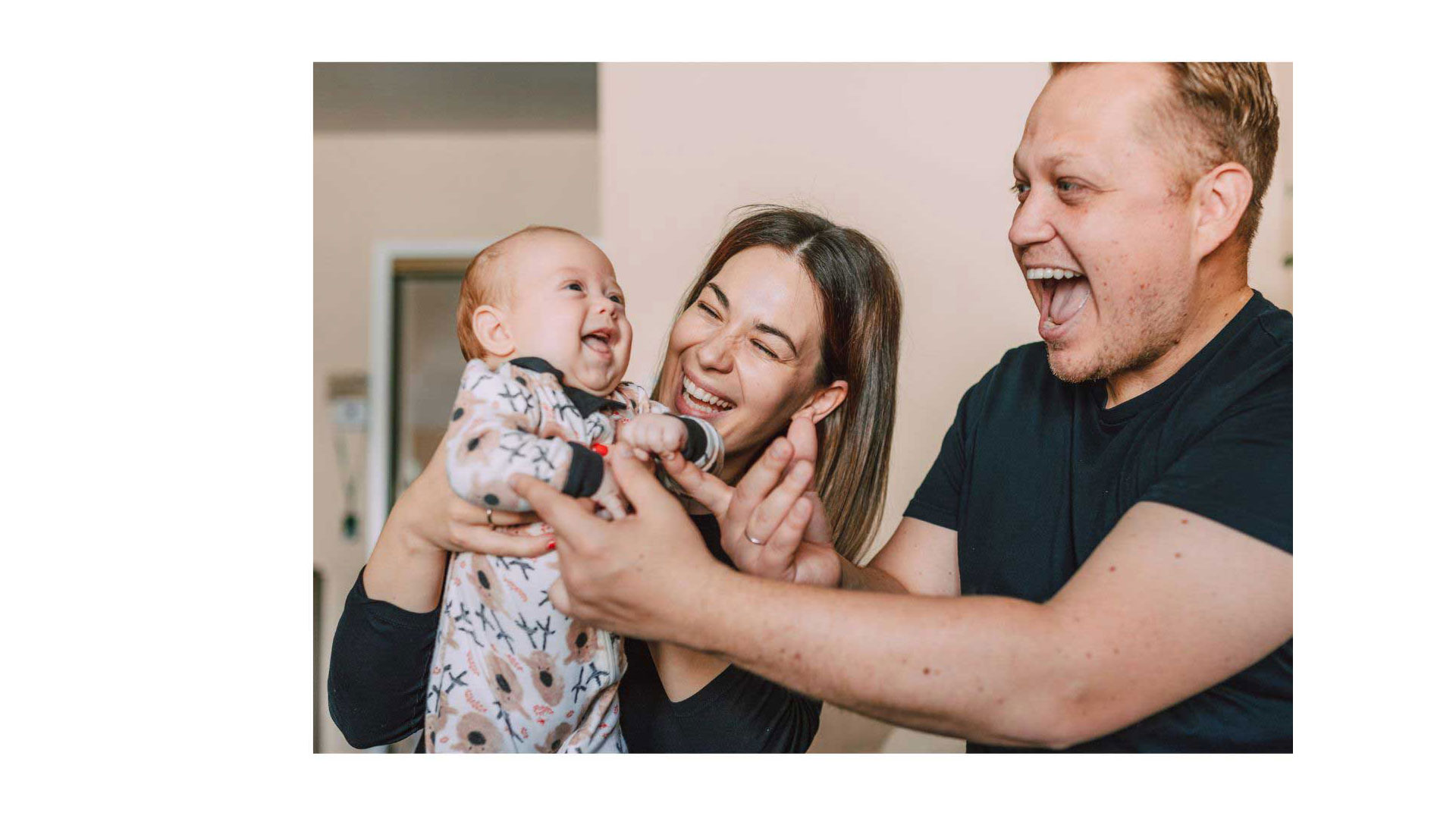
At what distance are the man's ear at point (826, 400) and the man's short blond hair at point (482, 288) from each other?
0.51m

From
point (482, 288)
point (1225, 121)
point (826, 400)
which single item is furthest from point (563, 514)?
point (1225, 121)

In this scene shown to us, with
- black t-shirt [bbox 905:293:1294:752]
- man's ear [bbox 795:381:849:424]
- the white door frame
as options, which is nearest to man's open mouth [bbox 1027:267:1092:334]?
black t-shirt [bbox 905:293:1294:752]

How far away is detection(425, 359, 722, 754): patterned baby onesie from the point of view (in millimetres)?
1332

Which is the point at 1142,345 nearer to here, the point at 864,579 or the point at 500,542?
the point at 864,579

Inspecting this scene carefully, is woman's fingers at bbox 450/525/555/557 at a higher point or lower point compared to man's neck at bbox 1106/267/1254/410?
lower

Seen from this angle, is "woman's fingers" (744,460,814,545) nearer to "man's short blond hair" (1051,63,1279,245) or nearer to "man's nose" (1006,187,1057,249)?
"man's nose" (1006,187,1057,249)

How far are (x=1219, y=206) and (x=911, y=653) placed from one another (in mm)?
801

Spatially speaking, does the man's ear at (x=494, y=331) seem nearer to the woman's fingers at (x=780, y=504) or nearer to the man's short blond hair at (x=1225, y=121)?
the woman's fingers at (x=780, y=504)

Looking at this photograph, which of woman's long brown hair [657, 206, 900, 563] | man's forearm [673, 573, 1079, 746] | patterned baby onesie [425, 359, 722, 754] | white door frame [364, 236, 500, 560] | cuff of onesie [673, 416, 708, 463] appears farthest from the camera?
white door frame [364, 236, 500, 560]

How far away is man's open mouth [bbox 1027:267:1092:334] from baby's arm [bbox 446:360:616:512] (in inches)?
28.6
